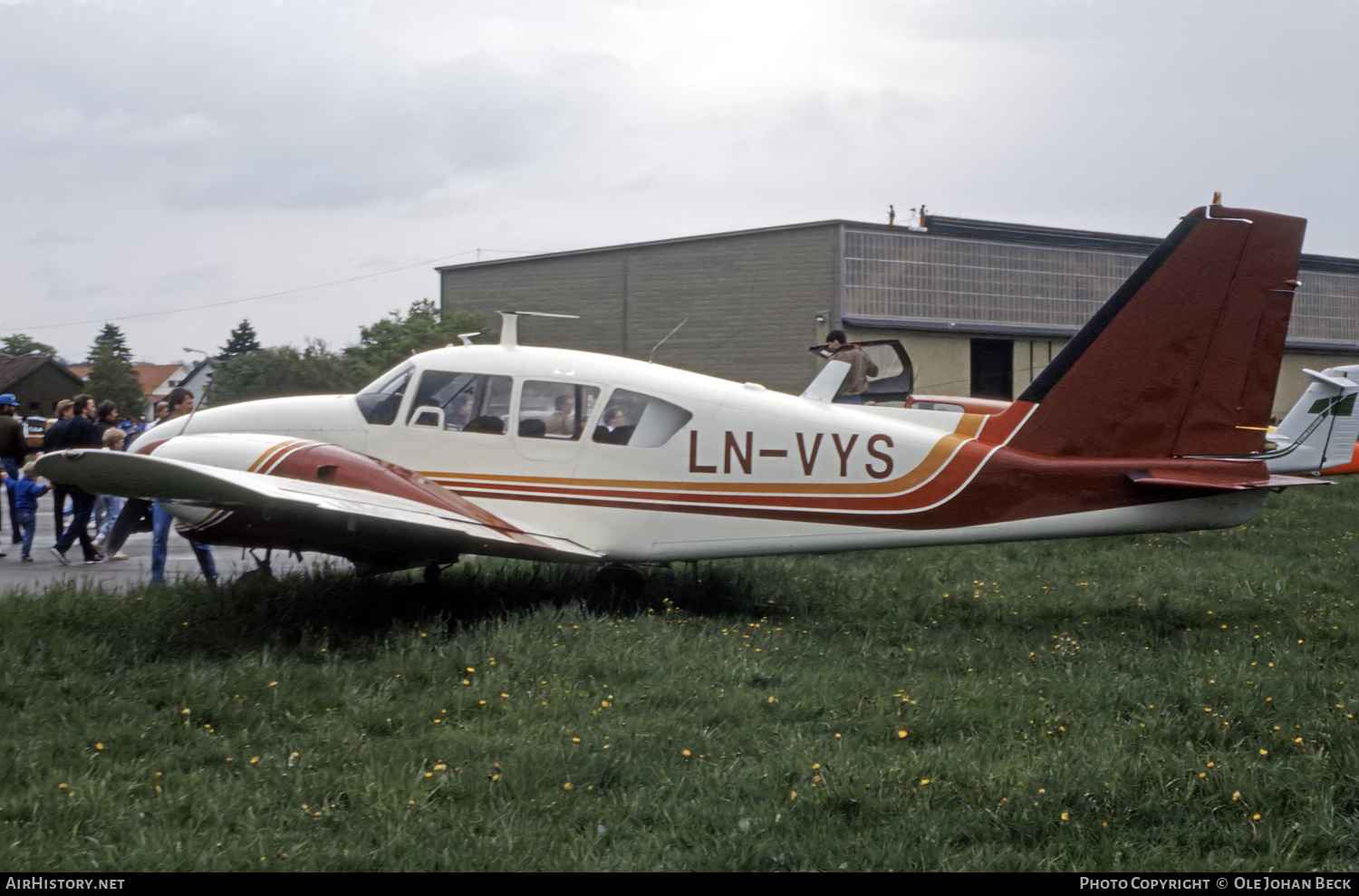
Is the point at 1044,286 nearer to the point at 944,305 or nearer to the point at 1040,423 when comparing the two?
the point at 944,305

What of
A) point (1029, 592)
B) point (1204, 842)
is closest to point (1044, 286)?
point (1029, 592)

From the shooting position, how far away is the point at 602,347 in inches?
1582

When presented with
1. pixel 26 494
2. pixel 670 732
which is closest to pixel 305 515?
pixel 670 732

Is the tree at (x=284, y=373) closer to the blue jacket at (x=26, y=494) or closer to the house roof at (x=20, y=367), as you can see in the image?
the blue jacket at (x=26, y=494)

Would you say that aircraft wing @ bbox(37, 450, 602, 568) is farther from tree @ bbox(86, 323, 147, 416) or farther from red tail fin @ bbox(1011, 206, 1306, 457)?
tree @ bbox(86, 323, 147, 416)

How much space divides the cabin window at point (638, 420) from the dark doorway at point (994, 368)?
31.7m

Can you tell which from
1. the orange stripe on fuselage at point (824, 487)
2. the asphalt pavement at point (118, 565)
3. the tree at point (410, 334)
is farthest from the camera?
the tree at point (410, 334)

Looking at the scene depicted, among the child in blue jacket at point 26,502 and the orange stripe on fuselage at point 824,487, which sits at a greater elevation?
the orange stripe on fuselage at point 824,487

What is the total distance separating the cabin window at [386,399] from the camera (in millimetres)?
9094

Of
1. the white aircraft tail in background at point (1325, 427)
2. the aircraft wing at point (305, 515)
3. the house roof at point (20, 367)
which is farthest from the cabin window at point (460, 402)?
the house roof at point (20, 367)

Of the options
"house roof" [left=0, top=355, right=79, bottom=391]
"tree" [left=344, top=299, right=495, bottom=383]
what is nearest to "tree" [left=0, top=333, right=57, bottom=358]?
"house roof" [left=0, top=355, right=79, bottom=391]

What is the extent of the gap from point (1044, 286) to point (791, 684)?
118 feet

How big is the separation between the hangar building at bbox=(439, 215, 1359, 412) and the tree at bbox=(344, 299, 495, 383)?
2.84 m

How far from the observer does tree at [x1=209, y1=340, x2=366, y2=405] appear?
2605cm
